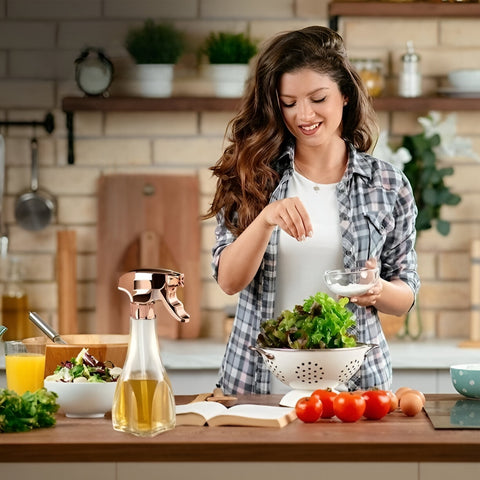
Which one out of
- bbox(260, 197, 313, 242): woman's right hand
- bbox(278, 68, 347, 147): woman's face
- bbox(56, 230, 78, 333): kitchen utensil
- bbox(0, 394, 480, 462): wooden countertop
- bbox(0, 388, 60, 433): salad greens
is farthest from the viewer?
bbox(56, 230, 78, 333): kitchen utensil

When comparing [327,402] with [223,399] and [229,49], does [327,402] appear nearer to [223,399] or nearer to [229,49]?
[223,399]

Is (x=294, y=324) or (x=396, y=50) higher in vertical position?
(x=396, y=50)

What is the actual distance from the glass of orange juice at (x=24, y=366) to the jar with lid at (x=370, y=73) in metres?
2.17

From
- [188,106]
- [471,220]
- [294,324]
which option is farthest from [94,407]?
[471,220]

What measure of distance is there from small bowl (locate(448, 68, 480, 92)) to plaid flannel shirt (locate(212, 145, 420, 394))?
55.4 inches

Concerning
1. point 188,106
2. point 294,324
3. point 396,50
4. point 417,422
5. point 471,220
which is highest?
point 396,50

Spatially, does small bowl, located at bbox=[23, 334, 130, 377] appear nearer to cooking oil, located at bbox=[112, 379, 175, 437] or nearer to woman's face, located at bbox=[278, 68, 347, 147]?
Answer: cooking oil, located at bbox=[112, 379, 175, 437]

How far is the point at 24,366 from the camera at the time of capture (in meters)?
2.13

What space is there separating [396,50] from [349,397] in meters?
2.42

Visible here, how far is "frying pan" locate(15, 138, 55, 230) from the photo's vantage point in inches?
158

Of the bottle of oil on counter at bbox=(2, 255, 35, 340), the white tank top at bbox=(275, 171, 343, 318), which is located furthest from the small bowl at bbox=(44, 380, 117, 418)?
the bottle of oil on counter at bbox=(2, 255, 35, 340)

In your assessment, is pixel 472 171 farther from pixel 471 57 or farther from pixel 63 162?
pixel 63 162

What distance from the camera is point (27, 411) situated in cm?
185

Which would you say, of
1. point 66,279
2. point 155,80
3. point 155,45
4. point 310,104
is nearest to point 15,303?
point 66,279
